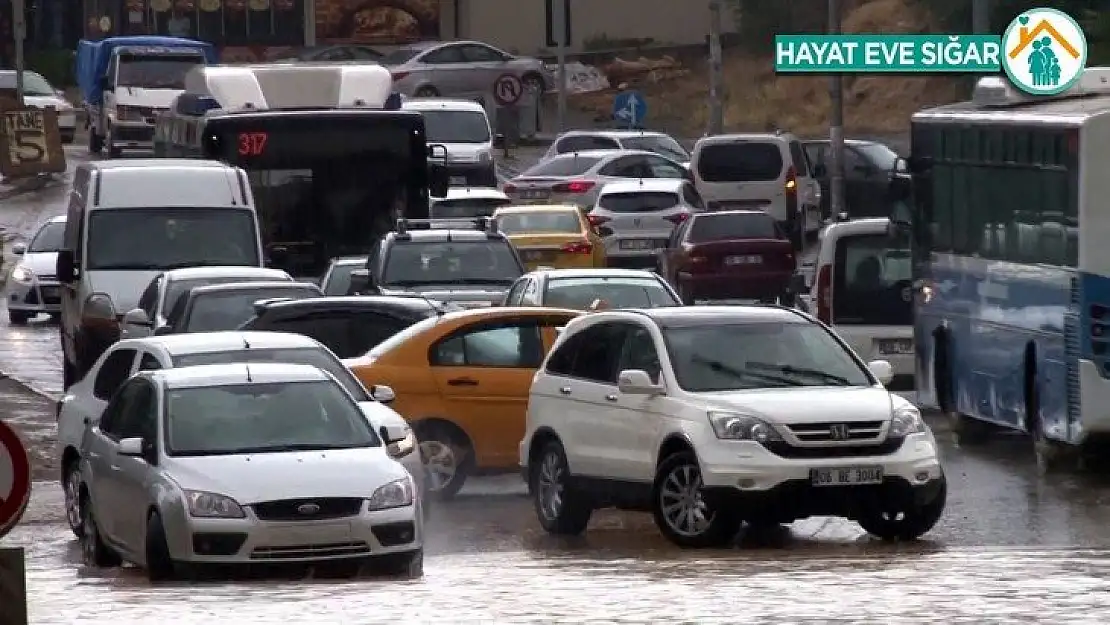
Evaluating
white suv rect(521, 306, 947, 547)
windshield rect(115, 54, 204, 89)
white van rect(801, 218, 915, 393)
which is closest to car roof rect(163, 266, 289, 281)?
white van rect(801, 218, 915, 393)

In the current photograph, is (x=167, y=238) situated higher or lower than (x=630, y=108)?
lower

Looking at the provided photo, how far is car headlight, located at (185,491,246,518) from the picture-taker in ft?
48.9

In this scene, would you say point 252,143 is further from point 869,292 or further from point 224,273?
point 869,292

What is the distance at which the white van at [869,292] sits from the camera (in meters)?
27.8

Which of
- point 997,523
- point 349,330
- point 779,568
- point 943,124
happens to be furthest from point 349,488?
point 943,124

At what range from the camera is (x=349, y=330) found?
21594 millimetres

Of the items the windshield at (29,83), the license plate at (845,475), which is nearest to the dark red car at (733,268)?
the license plate at (845,475)

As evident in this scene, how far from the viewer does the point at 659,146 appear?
182ft

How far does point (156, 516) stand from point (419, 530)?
143cm

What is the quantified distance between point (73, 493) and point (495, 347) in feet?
11.9

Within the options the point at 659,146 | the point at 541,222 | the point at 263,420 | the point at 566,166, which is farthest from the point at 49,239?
the point at 263,420

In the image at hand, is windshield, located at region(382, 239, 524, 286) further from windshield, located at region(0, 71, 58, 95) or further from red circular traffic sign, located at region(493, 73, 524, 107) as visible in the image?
windshield, located at region(0, 71, 58, 95)

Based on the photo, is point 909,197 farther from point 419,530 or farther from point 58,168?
point 58,168

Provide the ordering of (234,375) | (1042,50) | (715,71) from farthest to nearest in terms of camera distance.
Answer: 1. (715,71)
2. (1042,50)
3. (234,375)
